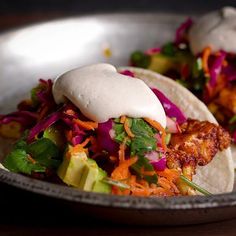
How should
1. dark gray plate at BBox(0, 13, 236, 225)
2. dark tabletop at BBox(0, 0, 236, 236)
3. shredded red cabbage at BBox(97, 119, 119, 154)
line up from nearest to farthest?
dark tabletop at BBox(0, 0, 236, 236)
shredded red cabbage at BBox(97, 119, 119, 154)
dark gray plate at BBox(0, 13, 236, 225)

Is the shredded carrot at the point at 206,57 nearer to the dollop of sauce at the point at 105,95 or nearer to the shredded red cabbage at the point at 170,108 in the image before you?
the shredded red cabbage at the point at 170,108

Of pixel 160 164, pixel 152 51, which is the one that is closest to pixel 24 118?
pixel 160 164

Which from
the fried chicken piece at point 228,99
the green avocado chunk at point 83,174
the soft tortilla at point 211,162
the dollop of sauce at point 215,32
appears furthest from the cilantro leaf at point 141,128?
the dollop of sauce at point 215,32

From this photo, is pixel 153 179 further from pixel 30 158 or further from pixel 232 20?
pixel 232 20

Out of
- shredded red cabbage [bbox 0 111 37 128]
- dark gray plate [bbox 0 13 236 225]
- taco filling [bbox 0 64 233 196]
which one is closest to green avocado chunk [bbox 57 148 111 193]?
taco filling [bbox 0 64 233 196]

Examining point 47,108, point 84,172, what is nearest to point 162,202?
point 84,172

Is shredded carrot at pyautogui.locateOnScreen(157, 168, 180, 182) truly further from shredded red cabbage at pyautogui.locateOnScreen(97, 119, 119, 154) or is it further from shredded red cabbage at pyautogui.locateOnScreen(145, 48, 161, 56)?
shredded red cabbage at pyautogui.locateOnScreen(145, 48, 161, 56)

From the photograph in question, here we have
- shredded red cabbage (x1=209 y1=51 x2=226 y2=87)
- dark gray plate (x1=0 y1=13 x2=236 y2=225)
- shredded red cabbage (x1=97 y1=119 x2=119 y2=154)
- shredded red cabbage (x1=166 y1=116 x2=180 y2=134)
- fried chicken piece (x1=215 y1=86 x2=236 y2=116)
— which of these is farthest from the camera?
dark gray plate (x1=0 y1=13 x2=236 y2=225)
